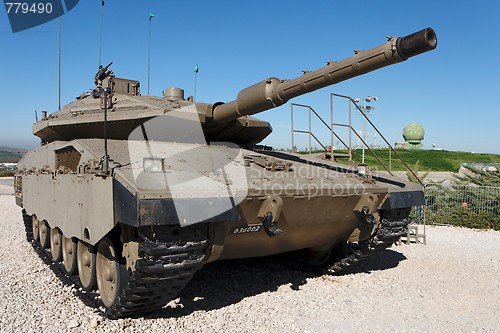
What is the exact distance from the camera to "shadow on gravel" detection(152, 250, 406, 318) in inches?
216

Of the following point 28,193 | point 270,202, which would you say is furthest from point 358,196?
point 28,193

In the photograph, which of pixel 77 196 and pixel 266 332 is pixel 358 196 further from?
pixel 77 196

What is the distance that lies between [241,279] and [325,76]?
3.51 metres

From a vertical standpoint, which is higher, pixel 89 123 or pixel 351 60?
pixel 351 60

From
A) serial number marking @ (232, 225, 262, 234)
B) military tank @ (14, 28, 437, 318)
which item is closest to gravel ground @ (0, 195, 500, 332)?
military tank @ (14, 28, 437, 318)

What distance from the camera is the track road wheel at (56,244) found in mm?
7031

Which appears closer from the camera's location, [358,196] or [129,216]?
[129,216]

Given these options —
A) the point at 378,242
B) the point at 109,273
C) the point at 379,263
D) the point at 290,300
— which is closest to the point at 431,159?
the point at 379,263

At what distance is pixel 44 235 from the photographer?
804 cm

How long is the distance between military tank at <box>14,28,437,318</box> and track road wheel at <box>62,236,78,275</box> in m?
0.03

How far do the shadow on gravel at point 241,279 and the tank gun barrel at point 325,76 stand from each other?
2.37m

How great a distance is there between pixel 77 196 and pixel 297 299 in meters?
3.04

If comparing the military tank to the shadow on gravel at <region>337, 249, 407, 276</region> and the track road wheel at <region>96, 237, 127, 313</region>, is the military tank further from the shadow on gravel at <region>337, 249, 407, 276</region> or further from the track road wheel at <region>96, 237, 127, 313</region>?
the shadow on gravel at <region>337, 249, 407, 276</region>

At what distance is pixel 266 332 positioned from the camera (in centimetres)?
460
